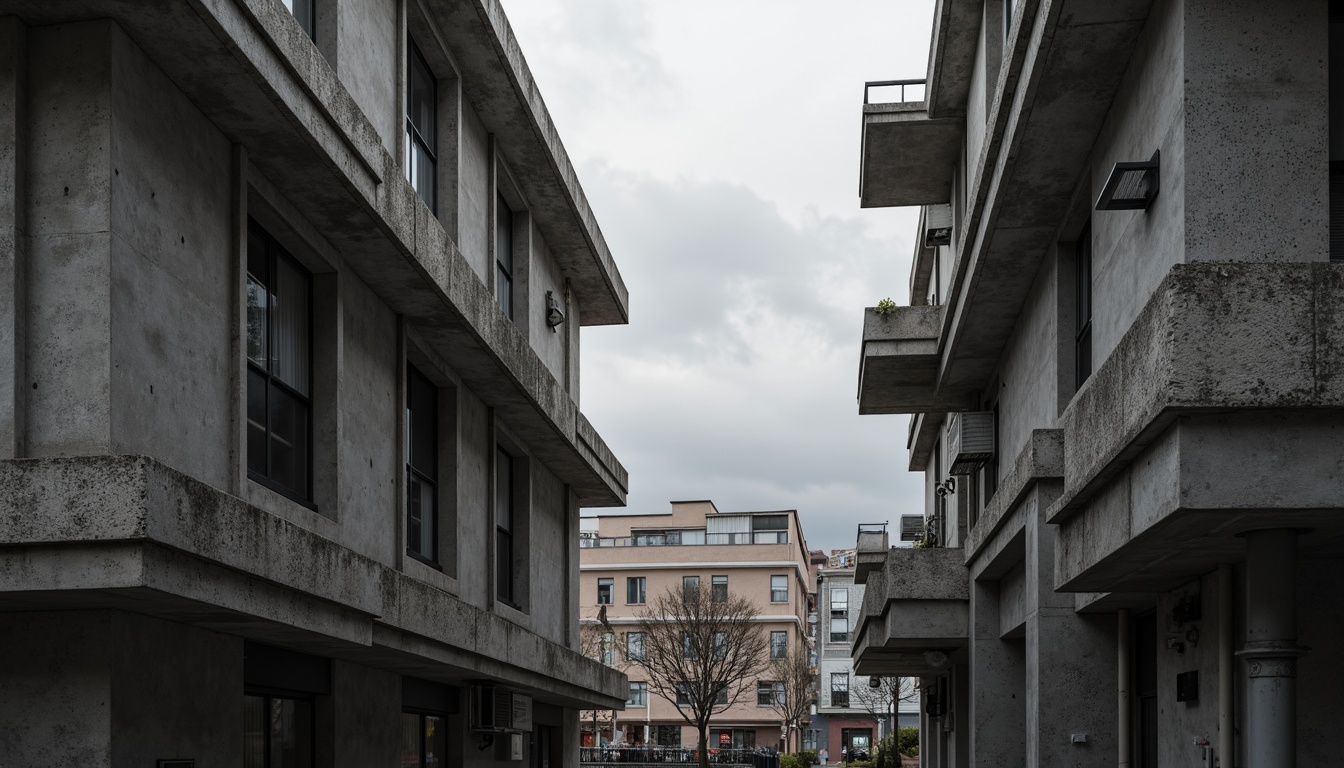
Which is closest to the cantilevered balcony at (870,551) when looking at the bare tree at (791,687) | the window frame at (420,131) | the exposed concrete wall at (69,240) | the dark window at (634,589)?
the window frame at (420,131)

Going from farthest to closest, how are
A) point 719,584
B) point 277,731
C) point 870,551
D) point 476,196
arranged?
point 719,584
point 870,551
point 476,196
point 277,731

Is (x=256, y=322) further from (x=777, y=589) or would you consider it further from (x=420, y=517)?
(x=777, y=589)

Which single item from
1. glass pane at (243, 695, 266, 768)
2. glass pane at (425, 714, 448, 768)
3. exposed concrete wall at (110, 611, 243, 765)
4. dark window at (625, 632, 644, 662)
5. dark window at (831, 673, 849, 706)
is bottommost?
dark window at (831, 673, 849, 706)

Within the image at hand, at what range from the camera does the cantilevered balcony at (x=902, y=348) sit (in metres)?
20.9

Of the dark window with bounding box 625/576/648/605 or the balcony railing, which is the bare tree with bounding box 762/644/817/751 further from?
the dark window with bounding box 625/576/648/605

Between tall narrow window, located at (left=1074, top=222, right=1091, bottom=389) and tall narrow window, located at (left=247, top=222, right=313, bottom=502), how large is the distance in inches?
274

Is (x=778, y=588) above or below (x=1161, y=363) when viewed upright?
below

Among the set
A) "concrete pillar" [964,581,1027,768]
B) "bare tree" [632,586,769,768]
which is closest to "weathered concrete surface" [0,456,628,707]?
"concrete pillar" [964,581,1027,768]

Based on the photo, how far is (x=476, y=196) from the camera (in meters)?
18.2

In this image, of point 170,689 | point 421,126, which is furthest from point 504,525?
point 170,689

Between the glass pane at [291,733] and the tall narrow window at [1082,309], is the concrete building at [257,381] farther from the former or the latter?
the tall narrow window at [1082,309]

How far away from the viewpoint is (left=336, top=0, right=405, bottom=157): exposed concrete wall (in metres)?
13.0

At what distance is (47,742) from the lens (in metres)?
8.71

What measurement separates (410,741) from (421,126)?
6.82m
